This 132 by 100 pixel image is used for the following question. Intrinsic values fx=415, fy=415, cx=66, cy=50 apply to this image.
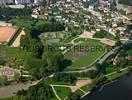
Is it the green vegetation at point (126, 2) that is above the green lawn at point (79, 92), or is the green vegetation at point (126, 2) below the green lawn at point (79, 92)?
above

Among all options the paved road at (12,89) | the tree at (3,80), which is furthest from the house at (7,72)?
the paved road at (12,89)

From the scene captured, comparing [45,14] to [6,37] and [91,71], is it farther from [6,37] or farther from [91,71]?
[91,71]

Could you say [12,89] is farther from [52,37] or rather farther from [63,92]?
[52,37]

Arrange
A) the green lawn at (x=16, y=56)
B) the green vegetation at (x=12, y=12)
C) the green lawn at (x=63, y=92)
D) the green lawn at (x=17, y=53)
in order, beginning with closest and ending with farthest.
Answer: the green lawn at (x=63, y=92), the green lawn at (x=16, y=56), the green lawn at (x=17, y=53), the green vegetation at (x=12, y=12)

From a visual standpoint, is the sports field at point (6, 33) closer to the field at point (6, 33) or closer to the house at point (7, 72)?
the field at point (6, 33)

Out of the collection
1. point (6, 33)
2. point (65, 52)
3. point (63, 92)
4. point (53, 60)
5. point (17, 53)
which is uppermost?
point (53, 60)

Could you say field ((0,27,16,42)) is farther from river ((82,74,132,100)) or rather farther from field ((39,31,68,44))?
river ((82,74,132,100))

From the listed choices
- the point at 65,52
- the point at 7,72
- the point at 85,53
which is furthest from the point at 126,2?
the point at 7,72
